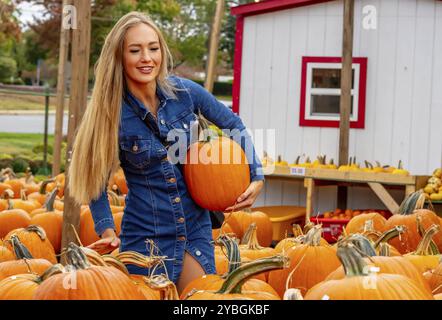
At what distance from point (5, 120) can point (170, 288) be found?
2027 centimetres

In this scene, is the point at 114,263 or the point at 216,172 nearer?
the point at 114,263

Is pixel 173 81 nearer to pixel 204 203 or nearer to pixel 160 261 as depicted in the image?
pixel 204 203

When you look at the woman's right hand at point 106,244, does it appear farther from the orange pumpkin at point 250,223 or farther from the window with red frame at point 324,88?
the window with red frame at point 324,88

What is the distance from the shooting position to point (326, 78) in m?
10.1

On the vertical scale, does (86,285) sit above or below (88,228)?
above

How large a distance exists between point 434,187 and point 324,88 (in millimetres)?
2119

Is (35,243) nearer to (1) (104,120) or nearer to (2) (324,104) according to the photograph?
(1) (104,120)

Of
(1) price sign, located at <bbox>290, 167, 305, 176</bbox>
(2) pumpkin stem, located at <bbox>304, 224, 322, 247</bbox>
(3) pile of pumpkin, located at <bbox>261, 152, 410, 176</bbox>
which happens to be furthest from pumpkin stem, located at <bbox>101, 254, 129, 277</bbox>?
(1) price sign, located at <bbox>290, 167, 305, 176</bbox>

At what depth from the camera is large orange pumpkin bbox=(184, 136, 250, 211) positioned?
3635 mm

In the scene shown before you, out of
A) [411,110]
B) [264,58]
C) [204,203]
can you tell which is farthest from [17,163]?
[204,203]

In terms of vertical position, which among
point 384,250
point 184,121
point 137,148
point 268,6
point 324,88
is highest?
point 268,6

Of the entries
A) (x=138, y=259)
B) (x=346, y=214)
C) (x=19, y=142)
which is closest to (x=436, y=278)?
(x=138, y=259)

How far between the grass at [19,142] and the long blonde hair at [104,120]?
13743 mm

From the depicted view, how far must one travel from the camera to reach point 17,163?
1529 cm
